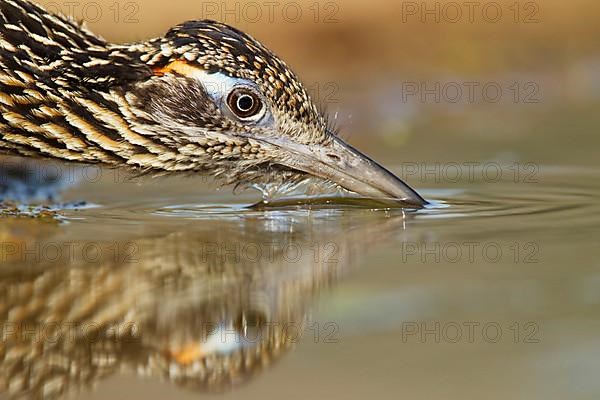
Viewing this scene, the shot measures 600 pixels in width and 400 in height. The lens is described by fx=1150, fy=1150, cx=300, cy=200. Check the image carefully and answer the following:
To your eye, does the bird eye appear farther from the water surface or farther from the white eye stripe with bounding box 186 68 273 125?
the water surface

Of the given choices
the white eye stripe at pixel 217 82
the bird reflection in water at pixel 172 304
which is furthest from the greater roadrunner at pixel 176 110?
the bird reflection in water at pixel 172 304

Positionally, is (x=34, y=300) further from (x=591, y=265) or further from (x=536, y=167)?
(x=536, y=167)

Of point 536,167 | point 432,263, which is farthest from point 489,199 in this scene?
point 432,263

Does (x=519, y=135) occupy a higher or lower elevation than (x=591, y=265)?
higher

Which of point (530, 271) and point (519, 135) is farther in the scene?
point (519, 135)

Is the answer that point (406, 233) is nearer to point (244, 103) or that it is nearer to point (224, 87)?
point (244, 103)

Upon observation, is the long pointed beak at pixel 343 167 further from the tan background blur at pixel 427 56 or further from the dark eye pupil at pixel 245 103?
the tan background blur at pixel 427 56
